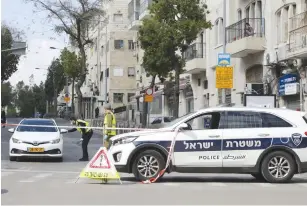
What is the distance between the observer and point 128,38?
231 ft

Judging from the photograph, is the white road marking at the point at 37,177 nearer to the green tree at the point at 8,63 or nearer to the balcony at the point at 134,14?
the balcony at the point at 134,14

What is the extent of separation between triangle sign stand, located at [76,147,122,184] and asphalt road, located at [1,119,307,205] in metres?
0.20

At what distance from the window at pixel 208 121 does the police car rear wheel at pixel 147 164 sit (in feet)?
3.44

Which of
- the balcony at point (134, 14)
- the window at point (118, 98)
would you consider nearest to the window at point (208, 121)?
the balcony at point (134, 14)

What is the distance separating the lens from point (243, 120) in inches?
528

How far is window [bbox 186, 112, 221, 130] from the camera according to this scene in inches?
525

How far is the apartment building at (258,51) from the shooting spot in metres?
24.8

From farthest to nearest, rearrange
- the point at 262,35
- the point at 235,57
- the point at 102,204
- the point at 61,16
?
the point at 61,16 → the point at 235,57 → the point at 262,35 → the point at 102,204

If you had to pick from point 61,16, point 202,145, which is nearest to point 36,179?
point 202,145

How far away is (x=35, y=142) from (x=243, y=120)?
26.6 feet

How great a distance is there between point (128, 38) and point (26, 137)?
2046 inches

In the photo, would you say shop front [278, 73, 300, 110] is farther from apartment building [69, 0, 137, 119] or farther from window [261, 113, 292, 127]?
apartment building [69, 0, 137, 119]

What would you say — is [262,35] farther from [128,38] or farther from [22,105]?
[22,105]

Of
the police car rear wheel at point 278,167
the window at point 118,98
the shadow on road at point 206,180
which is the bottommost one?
the shadow on road at point 206,180
